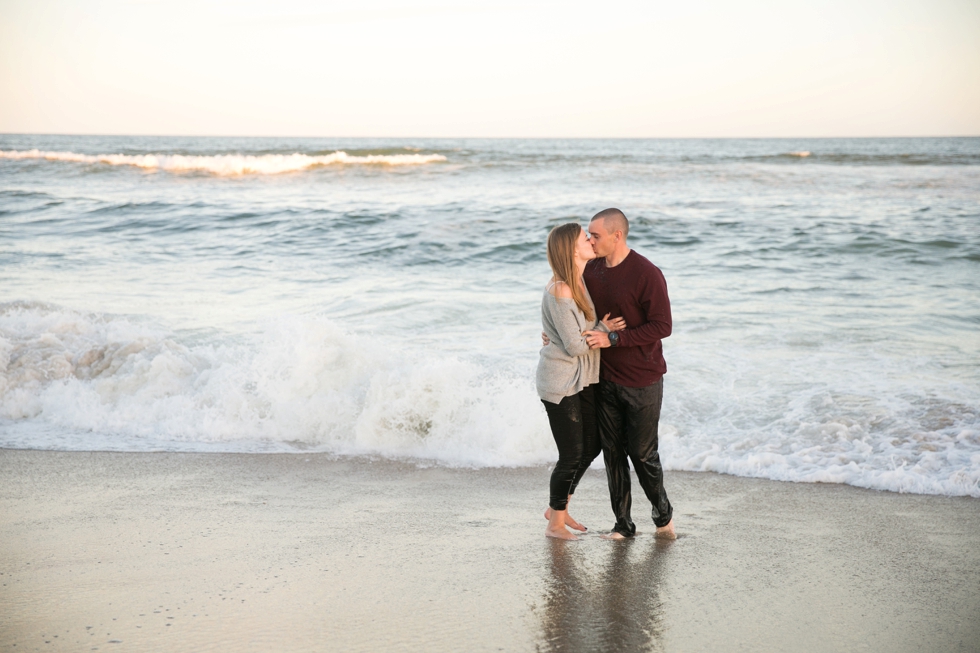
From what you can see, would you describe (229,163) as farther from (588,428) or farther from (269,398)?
(588,428)

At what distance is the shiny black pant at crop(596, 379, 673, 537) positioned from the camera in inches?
152

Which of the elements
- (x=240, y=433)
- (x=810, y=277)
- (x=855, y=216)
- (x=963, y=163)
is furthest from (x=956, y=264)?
(x=963, y=163)

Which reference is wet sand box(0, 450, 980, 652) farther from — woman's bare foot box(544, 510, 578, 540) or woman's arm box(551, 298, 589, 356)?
woman's arm box(551, 298, 589, 356)

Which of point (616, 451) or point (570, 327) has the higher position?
point (570, 327)

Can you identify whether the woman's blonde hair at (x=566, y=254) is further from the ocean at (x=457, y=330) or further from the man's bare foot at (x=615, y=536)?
the ocean at (x=457, y=330)

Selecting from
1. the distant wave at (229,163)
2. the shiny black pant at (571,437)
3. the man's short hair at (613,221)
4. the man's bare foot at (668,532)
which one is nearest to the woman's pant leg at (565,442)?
the shiny black pant at (571,437)

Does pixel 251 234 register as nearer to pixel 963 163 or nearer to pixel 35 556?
pixel 35 556

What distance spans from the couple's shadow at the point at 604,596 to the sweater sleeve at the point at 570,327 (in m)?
1.00

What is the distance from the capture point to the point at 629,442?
393 centimetres

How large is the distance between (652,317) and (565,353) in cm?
46

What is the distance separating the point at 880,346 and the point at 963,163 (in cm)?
3081

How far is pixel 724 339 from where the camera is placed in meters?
8.33

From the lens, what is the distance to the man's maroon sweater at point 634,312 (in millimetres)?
3695

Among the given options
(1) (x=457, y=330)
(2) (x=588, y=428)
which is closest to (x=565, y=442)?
(2) (x=588, y=428)
